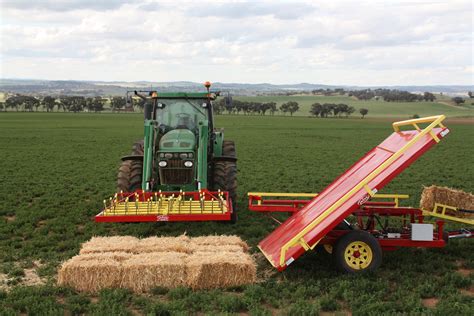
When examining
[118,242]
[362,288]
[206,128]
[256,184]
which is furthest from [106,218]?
[256,184]

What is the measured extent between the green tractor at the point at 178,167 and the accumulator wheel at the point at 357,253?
2473mm

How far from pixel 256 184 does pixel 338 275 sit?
1050 centimetres

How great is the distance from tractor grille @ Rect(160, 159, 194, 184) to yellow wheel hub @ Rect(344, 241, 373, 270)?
5.05 metres

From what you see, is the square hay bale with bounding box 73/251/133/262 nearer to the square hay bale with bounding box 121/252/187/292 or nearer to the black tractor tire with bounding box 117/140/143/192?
the square hay bale with bounding box 121/252/187/292

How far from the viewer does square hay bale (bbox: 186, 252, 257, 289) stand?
7348mm

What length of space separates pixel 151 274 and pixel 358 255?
3011 mm

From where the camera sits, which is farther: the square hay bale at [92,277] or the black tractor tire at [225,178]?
the black tractor tire at [225,178]

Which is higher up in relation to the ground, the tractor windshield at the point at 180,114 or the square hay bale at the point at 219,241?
the tractor windshield at the point at 180,114

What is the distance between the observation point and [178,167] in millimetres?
12016

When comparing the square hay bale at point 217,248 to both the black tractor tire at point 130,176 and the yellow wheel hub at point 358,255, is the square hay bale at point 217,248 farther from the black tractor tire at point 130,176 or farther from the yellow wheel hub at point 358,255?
the black tractor tire at point 130,176

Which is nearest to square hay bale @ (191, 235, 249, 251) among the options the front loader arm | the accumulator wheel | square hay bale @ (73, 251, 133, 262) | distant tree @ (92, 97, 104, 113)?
square hay bale @ (73, 251, 133, 262)

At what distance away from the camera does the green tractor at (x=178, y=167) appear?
1007cm

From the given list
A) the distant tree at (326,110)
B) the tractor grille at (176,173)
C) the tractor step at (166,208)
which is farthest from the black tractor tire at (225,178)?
the distant tree at (326,110)

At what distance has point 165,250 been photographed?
817cm
